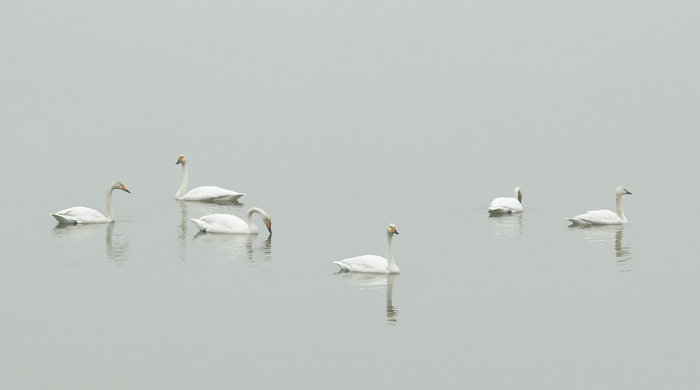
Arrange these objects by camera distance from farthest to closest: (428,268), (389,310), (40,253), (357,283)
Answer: (40,253)
(428,268)
(357,283)
(389,310)

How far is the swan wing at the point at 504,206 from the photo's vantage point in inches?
1330

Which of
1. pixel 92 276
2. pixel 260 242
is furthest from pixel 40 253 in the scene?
pixel 260 242

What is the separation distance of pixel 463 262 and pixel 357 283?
4.07 m

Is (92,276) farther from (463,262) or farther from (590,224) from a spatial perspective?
(590,224)

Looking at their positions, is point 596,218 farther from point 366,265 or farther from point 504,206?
point 366,265

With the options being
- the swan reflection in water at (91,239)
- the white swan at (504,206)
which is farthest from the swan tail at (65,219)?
the white swan at (504,206)

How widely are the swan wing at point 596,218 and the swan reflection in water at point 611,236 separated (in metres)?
0.15

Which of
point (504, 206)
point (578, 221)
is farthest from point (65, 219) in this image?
point (578, 221)

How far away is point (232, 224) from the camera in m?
28.6

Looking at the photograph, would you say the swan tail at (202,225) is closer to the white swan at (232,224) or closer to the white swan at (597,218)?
the white swan at (232,224)

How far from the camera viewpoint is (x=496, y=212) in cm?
3406

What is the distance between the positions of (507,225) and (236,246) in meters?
9.20

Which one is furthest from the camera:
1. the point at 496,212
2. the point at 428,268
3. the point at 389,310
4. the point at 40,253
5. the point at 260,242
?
the point at 496,212

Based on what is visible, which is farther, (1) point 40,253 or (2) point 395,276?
(1) point 40,253
